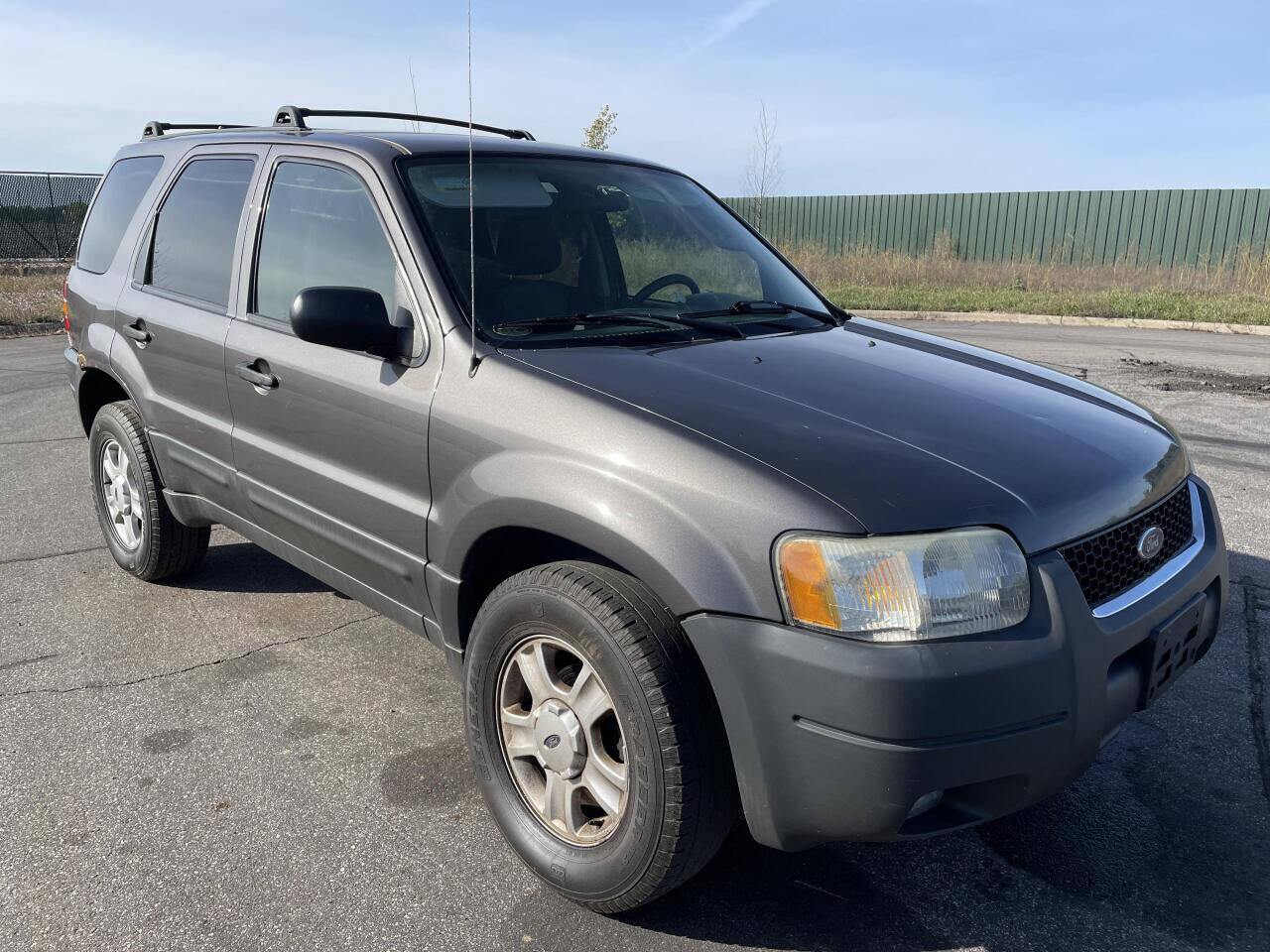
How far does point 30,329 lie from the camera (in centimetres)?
1509

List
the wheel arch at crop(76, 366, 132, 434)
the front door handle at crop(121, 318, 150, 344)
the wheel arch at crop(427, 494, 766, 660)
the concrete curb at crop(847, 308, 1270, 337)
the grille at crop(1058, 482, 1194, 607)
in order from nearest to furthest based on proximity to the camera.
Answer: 1. the wheel arch at crop(427, 494, 766, 660)
2. the grille at crop(1058, 482, 1194, 607)
3. the front door handle at crop(121, 318, 150, 344)
4. the wheel arch at crop(76, 366, 132, 434)
5. the concrete curb at crop(847, 308, 1270, 337)

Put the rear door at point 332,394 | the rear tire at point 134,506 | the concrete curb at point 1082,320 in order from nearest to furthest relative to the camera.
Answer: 1. the rear door at point 332,394
2. the rear tire at point 134,506
3. the concrete curb at point 1082,320

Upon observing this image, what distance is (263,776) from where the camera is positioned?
303 centimetres

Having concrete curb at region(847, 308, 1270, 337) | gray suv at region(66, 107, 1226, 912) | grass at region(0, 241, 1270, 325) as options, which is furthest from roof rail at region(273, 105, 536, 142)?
grass at region(0, 241, 1270, 325)

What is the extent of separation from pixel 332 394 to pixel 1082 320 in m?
14.5

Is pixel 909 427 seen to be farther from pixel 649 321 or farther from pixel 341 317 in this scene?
pixel 341 317

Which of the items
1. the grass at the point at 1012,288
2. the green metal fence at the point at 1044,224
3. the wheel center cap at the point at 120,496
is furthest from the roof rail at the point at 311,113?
the green metal fence at the point at 1044,224

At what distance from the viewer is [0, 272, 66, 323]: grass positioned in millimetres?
15733

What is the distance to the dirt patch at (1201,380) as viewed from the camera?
878cm

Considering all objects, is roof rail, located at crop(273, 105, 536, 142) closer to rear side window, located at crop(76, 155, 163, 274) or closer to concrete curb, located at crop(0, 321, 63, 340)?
rear side window, located at crop(76, 155, 163, 274)

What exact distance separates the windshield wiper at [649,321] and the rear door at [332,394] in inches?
15.4

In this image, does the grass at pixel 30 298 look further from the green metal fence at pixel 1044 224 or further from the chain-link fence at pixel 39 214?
the green metal fence at pixel 1044 224

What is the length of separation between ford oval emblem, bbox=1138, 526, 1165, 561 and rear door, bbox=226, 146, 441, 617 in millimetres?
1807

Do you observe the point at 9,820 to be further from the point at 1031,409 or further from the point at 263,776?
the point at 1031,409
